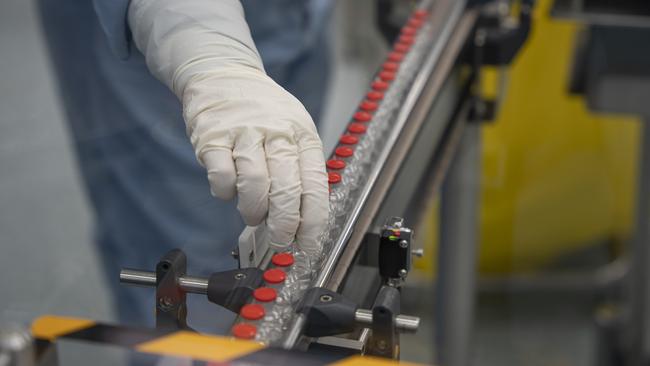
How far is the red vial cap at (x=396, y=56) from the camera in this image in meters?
1.29

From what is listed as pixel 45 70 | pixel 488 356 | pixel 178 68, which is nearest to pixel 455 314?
pixel 488 356

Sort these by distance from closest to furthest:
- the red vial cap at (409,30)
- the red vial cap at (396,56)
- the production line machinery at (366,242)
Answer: the production line machinery at (366,242)
the red vial cap at (396,56)
the red vial cap at (409,30)

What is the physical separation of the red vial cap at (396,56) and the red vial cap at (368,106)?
173 millimetres

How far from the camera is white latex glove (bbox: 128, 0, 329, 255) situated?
0.77 m

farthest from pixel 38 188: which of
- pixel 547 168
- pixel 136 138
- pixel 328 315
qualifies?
pixel 547 168

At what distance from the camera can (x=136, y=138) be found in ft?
4.22

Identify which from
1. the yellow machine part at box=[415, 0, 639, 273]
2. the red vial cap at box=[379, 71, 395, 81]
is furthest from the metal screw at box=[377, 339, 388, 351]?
the yellow machine part at box=[415, 0, 639, 273]

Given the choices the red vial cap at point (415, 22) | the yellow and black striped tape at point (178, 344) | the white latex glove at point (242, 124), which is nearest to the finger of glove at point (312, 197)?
the white latex glove at point (242, 124)

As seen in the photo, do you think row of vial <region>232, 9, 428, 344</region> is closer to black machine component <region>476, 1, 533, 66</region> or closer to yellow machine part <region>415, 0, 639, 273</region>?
black machine component <region>476, 1, 533, 66</region>

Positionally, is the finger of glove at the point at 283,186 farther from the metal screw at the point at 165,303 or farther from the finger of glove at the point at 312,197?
the metal screw at the point at 165,303

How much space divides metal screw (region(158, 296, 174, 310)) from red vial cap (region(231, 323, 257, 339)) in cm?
7

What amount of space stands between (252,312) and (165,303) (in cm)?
9

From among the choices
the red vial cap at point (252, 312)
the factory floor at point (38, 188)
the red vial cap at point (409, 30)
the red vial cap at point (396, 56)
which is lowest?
the factory floor at point (38, 188)

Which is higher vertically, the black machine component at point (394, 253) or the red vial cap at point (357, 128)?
the red vial cap at point (357, 128)
